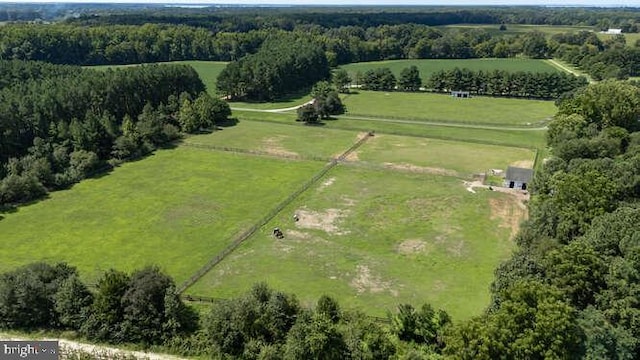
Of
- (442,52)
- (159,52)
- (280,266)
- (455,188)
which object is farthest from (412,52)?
(280,266)

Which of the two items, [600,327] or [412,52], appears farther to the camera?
[412,52]

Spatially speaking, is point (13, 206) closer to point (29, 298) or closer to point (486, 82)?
point (29, 298)

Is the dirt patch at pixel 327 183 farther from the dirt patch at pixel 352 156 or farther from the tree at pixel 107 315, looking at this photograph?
the tree at pixel 107 315

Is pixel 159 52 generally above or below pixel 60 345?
above

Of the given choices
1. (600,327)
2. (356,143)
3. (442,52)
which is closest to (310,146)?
(356,143)

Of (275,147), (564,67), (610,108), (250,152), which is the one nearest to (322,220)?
(250,152)

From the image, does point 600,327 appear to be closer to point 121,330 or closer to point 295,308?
point 295,308

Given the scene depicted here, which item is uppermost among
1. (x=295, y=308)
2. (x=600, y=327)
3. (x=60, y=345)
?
(x=600, y=327)

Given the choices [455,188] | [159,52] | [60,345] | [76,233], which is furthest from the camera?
[159,52]

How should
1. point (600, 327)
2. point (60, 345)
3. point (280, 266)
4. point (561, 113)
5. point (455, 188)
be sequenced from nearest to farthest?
1. point (600, 327)
2. point (60, 345)
3. point (280, 266)
4. point (455, 188)
5. point (561, 113)
